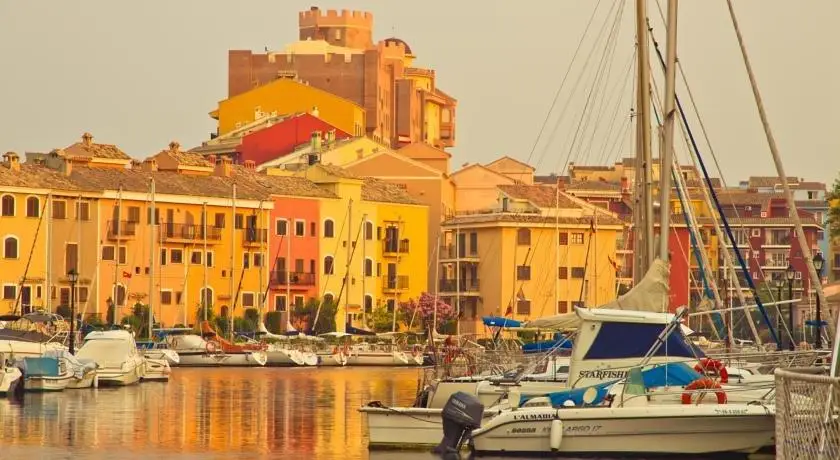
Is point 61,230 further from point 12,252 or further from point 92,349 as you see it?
point 92,349

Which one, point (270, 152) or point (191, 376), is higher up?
point (270, 152)

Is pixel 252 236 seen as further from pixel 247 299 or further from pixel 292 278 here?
pixel 292 278

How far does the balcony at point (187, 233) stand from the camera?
370 ft

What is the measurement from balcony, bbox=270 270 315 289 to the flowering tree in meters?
6.30

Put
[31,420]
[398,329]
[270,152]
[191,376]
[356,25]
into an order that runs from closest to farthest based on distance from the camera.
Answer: [31,420] → [191,376] → [398,329] → [270,152] → [356,25]

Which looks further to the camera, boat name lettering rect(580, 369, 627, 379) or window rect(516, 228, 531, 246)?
window rect(516, 228, 531, 246)

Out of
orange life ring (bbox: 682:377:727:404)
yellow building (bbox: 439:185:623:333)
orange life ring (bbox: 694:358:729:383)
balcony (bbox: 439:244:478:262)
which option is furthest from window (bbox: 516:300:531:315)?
orange life ring (bbox: 682:377:727:404)

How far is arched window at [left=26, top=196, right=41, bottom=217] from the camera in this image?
106 meters

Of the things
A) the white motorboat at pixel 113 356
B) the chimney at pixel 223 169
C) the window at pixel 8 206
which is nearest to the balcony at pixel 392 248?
the chimney at pixel 223 169

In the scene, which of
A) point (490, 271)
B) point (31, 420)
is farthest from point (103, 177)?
point (31, 420)

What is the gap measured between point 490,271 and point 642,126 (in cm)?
8577

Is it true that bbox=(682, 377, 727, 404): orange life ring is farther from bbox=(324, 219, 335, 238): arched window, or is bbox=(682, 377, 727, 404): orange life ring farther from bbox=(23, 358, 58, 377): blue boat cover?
bbox=(324, 219, 335, 238): arched window

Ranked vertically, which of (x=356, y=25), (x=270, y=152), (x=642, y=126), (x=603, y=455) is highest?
(x=356, y=25)

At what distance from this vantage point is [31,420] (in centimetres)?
4547
